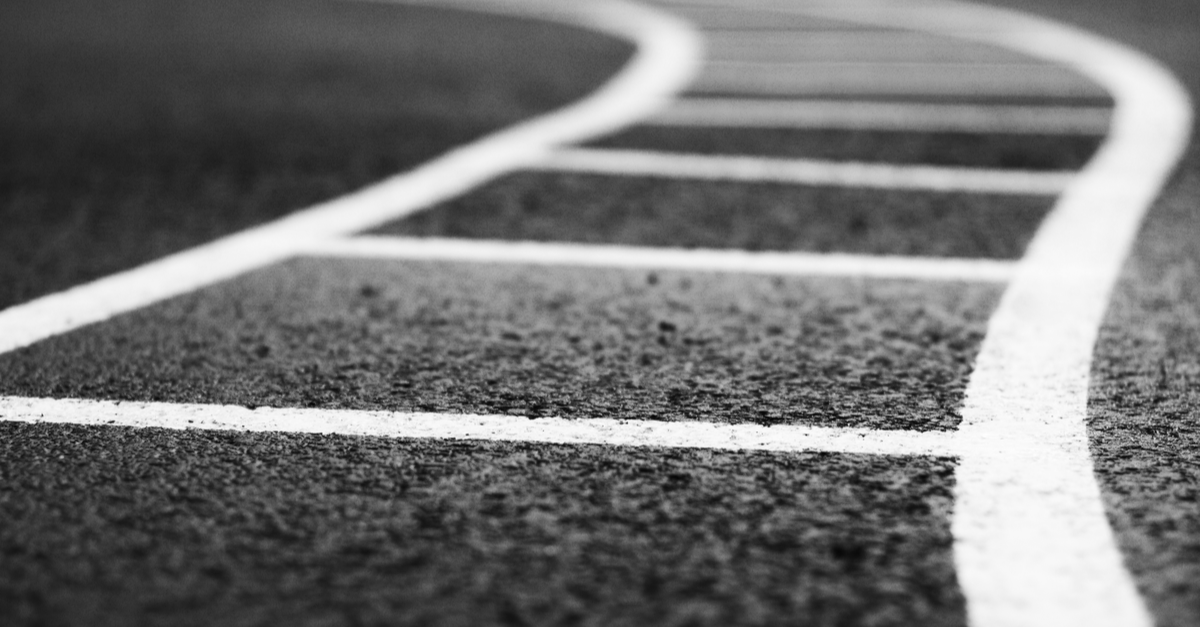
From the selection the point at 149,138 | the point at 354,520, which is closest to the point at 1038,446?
the point at 354,520

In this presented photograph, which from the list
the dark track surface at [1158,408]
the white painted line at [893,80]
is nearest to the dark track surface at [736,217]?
the dark track surface at [1158,408]

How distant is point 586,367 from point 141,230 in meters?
2.22

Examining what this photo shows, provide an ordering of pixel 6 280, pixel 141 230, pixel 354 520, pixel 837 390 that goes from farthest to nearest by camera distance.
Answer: pixel 141 230 → pixel 6 280 → pixel 837 390 → pixel 354 520

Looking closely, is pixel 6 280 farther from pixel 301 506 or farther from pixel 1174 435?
pixel 1174 435

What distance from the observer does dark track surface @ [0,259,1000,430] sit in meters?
3.48

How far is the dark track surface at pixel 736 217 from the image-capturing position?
5203 millimetres

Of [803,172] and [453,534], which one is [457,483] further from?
[803,172]

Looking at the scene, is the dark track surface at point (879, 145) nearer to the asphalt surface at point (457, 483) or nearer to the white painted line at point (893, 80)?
the asphalt surface at point (457, 483)

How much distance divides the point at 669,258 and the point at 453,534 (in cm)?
241

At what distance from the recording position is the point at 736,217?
220 inches

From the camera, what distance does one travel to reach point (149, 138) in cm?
723

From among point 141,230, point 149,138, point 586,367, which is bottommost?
point 586,367

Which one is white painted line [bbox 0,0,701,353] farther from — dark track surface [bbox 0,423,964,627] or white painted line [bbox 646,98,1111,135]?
dark track surface [bbox 0,423,964,627]

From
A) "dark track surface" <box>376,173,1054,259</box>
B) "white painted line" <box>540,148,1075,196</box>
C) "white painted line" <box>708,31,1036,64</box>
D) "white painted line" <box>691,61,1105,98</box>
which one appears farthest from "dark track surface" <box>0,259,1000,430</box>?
"white painted line" <box>708,31,1036,64</box>
